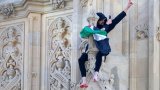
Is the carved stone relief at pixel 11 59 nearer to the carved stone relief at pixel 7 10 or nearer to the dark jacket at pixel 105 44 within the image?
the carved stone relief at pixel 7 10

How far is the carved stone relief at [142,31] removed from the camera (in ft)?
29.3

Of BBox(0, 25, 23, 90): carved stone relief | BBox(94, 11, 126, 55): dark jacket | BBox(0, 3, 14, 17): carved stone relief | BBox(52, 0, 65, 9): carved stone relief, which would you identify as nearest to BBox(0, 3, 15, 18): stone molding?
BBox(0, 3, 14, 17): carved stone relief

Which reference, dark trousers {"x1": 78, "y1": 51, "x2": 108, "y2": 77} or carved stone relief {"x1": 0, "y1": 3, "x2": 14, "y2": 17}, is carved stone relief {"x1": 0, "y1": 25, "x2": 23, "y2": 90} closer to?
carved stone relief {"x1": 0, "y1": 3, "x2": 14, "y2": 17}

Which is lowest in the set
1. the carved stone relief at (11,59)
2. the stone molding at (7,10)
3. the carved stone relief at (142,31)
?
the carved stone relief at (11,59)

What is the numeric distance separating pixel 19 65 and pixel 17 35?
587 mm

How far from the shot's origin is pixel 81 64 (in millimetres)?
8711

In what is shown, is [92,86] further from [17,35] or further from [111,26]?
[17,35]

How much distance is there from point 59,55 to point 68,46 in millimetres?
249

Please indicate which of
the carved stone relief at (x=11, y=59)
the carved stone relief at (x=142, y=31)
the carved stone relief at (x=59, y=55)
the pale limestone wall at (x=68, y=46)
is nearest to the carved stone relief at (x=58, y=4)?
the pale limestone wall at (x=68, y=46)

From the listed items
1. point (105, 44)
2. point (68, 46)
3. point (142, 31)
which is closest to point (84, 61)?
point (105, 44)

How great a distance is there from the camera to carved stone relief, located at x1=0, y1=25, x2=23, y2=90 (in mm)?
10867

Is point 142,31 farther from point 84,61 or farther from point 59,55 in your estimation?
point 59,55

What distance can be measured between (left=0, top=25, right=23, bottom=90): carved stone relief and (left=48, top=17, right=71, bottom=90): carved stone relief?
651 millimetres

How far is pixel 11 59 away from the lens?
11.0 metres
